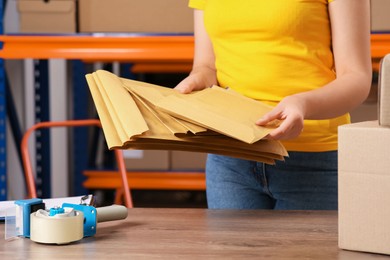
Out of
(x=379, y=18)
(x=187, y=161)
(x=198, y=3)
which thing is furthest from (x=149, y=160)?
(x=198, y=3)

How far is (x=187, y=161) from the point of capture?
8.23 feet

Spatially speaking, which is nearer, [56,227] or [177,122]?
[56,227]

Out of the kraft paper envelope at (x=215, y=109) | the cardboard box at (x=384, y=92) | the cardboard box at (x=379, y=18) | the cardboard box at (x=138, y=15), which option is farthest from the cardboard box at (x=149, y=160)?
the cardboard box at (x=384, y=92)

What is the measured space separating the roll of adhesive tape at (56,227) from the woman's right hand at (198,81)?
361 millimetres

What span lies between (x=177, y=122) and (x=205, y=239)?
0.17 meters

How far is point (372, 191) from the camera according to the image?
32.8 inches

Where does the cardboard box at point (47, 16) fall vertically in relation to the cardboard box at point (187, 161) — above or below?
above

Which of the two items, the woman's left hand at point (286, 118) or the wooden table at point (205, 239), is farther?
the woman's left hand at point (286, 118)

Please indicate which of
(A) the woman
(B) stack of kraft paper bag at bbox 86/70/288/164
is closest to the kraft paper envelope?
(B) stack of kraft paper bag at bbox 86/70/288/164

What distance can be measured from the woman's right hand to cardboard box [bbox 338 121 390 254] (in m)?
0.40

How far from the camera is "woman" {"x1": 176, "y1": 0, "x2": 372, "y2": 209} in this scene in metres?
1.19

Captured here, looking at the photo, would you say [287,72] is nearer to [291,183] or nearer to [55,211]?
[291,183]

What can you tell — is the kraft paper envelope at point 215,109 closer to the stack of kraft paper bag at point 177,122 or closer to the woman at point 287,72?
the stack of kraft paper bag at point 177,122

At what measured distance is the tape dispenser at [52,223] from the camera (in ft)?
2.89
